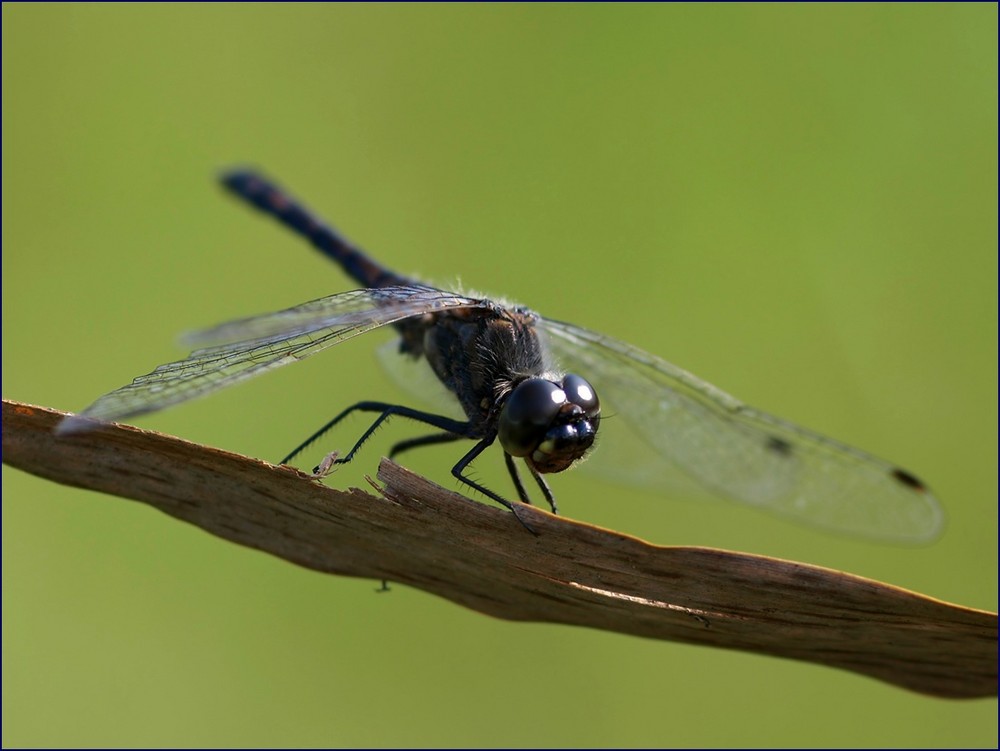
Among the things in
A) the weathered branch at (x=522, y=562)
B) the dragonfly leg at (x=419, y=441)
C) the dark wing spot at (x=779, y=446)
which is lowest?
the weathered branch at (x=522, y=562)

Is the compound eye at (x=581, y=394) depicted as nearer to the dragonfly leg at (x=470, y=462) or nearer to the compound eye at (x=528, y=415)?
the compound eye at (x=528, y=415)

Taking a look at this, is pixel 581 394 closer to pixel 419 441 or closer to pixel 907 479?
pixel 419 441

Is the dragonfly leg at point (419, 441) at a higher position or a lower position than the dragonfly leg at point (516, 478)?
higher

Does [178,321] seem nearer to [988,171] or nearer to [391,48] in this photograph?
[391,48]

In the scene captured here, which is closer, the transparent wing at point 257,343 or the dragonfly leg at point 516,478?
the transparent wing at point 257,343

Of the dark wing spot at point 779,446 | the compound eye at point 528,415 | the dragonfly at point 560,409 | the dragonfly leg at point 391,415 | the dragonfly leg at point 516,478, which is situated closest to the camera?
the dragonfly at point 560,409

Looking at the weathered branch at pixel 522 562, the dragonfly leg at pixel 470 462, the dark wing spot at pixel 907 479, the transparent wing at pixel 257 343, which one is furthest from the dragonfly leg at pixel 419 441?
the dark wing spot at pixel 907 479

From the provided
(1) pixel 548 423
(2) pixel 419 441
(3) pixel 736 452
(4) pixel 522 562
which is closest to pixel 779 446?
(3) pixel 736 452

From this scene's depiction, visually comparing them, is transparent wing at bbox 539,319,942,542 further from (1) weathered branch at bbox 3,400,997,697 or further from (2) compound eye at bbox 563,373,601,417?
(1) weathered branch at bbox 3,400,997,697
